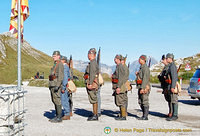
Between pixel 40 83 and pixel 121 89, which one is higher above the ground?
pixel 121 89

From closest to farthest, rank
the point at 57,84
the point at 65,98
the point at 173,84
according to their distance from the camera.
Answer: the point at 57,84, the point at 173,84, the point at 65,98

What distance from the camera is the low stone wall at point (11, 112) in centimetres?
539

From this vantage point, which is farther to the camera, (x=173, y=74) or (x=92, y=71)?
(x=173, y=74)

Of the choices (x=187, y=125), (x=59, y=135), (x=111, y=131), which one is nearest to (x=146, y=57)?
(x=187, y=125)

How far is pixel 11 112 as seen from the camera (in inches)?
217

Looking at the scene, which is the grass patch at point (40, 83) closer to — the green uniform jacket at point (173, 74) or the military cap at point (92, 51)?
the military cap at point (92, 51)

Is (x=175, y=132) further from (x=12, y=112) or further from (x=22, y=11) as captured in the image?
(x=22, y=11)

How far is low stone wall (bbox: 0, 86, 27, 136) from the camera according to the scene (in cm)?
539

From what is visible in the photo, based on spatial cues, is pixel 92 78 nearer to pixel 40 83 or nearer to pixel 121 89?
pixel 121 89

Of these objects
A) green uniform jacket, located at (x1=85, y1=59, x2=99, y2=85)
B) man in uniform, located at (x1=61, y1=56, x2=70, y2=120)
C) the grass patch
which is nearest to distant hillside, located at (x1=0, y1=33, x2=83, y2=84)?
the grass patch

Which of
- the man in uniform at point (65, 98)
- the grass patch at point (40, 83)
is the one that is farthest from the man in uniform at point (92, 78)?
the grass patch at point (40, 83)

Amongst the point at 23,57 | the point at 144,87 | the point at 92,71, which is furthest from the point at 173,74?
the point at 23,57

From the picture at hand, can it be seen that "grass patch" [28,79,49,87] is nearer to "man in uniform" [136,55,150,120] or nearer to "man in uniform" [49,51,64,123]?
"man in uniform" [49,51,64,123]

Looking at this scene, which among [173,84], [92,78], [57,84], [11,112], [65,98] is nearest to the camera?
[11,112]
